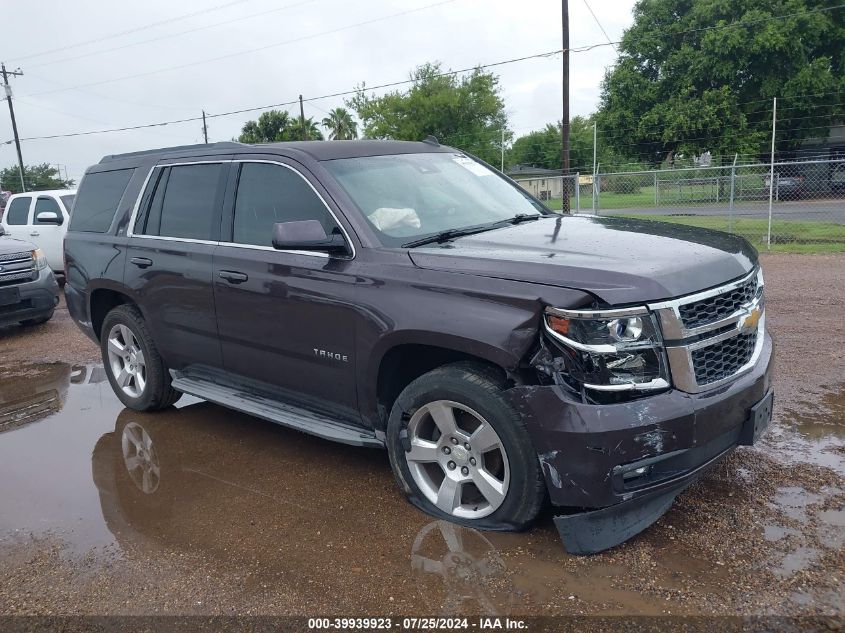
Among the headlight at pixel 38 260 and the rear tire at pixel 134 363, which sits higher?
the headlight at pixel 38 260

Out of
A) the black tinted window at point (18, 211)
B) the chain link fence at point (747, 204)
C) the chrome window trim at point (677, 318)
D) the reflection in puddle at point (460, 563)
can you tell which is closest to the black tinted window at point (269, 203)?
the reflection in puddle at point (460, 563)

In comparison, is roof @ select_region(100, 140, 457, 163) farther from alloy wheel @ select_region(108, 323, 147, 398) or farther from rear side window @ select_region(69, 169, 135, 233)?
alloy wheel @ select_region(108, 323, 147, 398)

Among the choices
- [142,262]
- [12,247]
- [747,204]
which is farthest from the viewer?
[747,204]

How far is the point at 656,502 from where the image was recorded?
129 inches

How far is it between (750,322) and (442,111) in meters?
51.0

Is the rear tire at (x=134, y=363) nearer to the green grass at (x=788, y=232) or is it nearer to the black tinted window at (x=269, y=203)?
the black tinted window at (x=269, y=203)

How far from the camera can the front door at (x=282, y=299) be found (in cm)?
394

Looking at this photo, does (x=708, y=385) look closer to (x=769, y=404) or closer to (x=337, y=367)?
(x=769, y=404)

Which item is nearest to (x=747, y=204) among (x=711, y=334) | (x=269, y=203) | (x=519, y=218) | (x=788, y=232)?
(x=788, y=232)

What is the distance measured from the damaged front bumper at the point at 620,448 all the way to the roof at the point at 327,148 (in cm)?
209

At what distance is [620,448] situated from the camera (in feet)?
9.65

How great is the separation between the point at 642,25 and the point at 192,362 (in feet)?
133

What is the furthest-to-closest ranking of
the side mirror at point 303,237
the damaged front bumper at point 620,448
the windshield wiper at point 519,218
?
the windshield wiper at point 519,218, the side mirror at point 303,237, the damaged front bumper at point 620,448

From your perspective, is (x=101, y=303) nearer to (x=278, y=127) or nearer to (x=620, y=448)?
(x=620, y=448)
